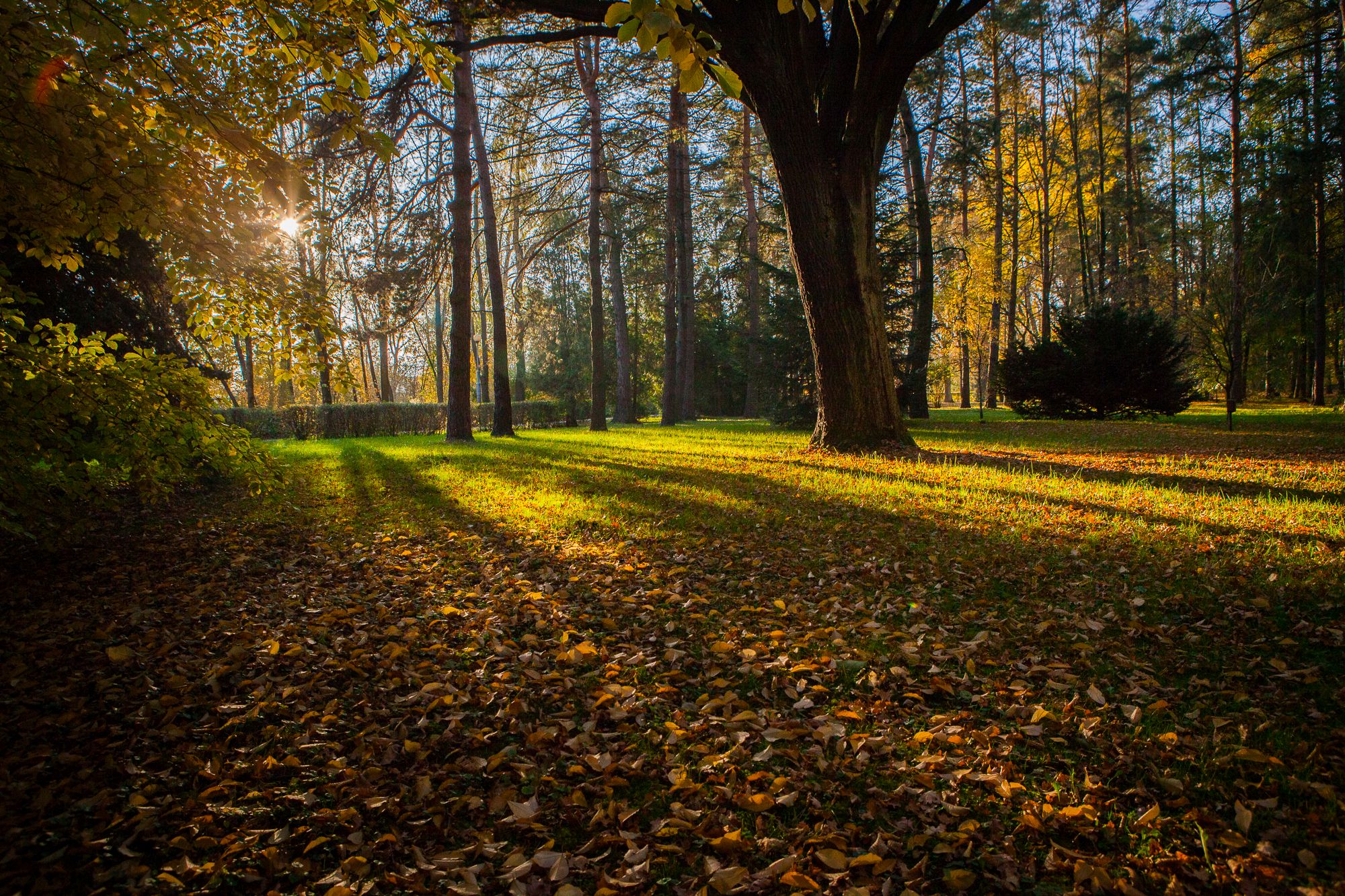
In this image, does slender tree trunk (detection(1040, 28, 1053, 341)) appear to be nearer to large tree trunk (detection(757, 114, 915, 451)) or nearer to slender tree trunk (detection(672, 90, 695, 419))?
slender tree trunk (detection(672, 90, 695, 419))

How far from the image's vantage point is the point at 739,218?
2502 cm

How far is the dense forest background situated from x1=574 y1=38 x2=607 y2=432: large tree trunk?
128 mm

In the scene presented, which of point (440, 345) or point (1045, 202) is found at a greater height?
point (1045, 202)

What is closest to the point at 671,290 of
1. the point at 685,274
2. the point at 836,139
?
the point at 685,274

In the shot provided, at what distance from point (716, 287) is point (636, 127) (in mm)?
16344

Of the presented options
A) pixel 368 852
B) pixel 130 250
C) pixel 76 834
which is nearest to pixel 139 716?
pixel 76 834

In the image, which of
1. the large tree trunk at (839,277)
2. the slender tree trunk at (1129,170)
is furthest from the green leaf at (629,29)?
the slender tree trunk at (1129,170)

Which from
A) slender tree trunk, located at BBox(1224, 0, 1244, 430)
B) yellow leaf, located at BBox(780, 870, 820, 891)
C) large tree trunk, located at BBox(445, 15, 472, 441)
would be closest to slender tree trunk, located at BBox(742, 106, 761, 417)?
large tree trunk, located at BBox(445, 15, 472, 441)

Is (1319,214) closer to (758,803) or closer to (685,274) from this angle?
(685,274)

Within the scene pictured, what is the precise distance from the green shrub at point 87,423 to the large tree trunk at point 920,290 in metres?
14.0

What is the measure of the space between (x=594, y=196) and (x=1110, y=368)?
13.9m

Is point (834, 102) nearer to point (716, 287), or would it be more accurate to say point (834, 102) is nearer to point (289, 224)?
point (289, 224)

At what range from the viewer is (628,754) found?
241cm

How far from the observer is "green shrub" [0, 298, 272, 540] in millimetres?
3373
